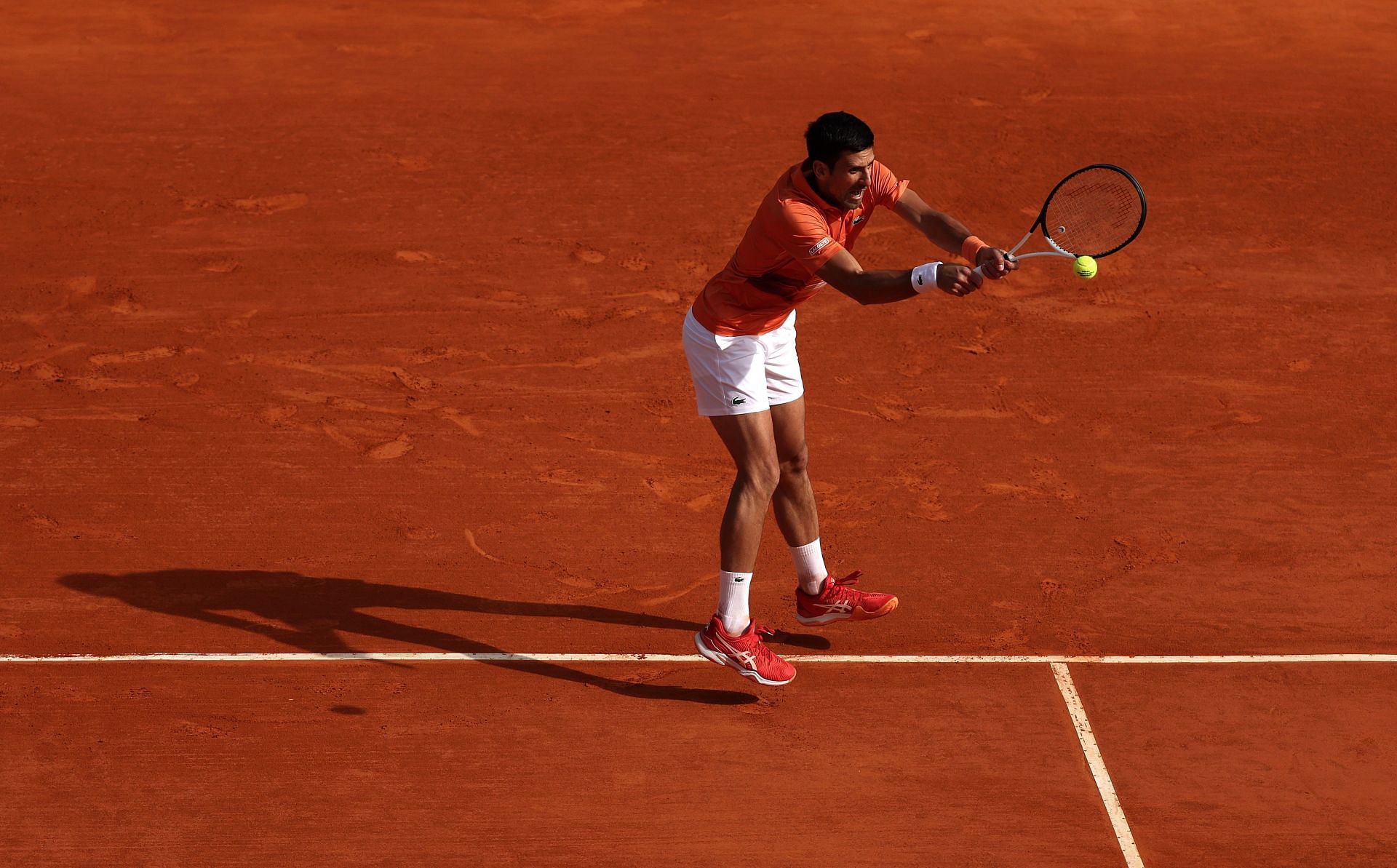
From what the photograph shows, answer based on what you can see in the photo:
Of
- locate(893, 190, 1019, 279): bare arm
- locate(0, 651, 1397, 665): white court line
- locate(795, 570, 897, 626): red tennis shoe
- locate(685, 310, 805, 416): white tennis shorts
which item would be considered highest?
locate(893, 190, 1019, 279): bare arm

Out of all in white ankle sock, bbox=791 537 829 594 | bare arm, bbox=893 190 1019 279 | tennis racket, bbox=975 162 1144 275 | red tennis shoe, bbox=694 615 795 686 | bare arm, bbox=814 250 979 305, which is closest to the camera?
bare arm, bbox=814 250 979 305

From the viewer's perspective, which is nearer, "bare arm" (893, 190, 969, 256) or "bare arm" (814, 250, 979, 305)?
"bare arm" (814, 250, 979, 305)

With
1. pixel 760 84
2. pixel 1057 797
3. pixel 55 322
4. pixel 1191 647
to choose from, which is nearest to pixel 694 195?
pixel 760 84

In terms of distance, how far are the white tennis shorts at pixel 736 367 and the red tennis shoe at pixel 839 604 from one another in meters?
0.91

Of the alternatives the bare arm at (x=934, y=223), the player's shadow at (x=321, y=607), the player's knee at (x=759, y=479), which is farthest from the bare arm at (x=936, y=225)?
the player's shadow at (x=321, y=607)

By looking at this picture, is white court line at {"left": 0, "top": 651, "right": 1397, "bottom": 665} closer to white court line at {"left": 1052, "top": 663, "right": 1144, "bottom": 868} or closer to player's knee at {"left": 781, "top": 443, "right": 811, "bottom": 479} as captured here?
white court line at {"left": 1052, "top": 663, "right": 1144, "bottom": 868}

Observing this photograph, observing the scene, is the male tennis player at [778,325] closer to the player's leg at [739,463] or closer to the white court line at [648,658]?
the player's leg at [739,463]

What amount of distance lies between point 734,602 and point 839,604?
2.07 feet

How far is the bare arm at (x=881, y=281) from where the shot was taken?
4781 millimetres

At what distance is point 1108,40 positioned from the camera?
41.0ft

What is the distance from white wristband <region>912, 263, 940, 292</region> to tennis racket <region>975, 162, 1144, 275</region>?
3.23ft

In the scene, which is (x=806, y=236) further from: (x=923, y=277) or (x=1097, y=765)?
(x=1097, y=765)

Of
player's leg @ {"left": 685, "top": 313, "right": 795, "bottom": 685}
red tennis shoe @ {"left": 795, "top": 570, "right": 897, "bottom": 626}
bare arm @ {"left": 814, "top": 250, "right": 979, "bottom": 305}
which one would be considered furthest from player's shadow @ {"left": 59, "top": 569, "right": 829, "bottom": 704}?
bare arm @ {"left": 814, "top": 250, "right": 979, "bottom": 305}

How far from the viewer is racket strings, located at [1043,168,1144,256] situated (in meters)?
5.63
